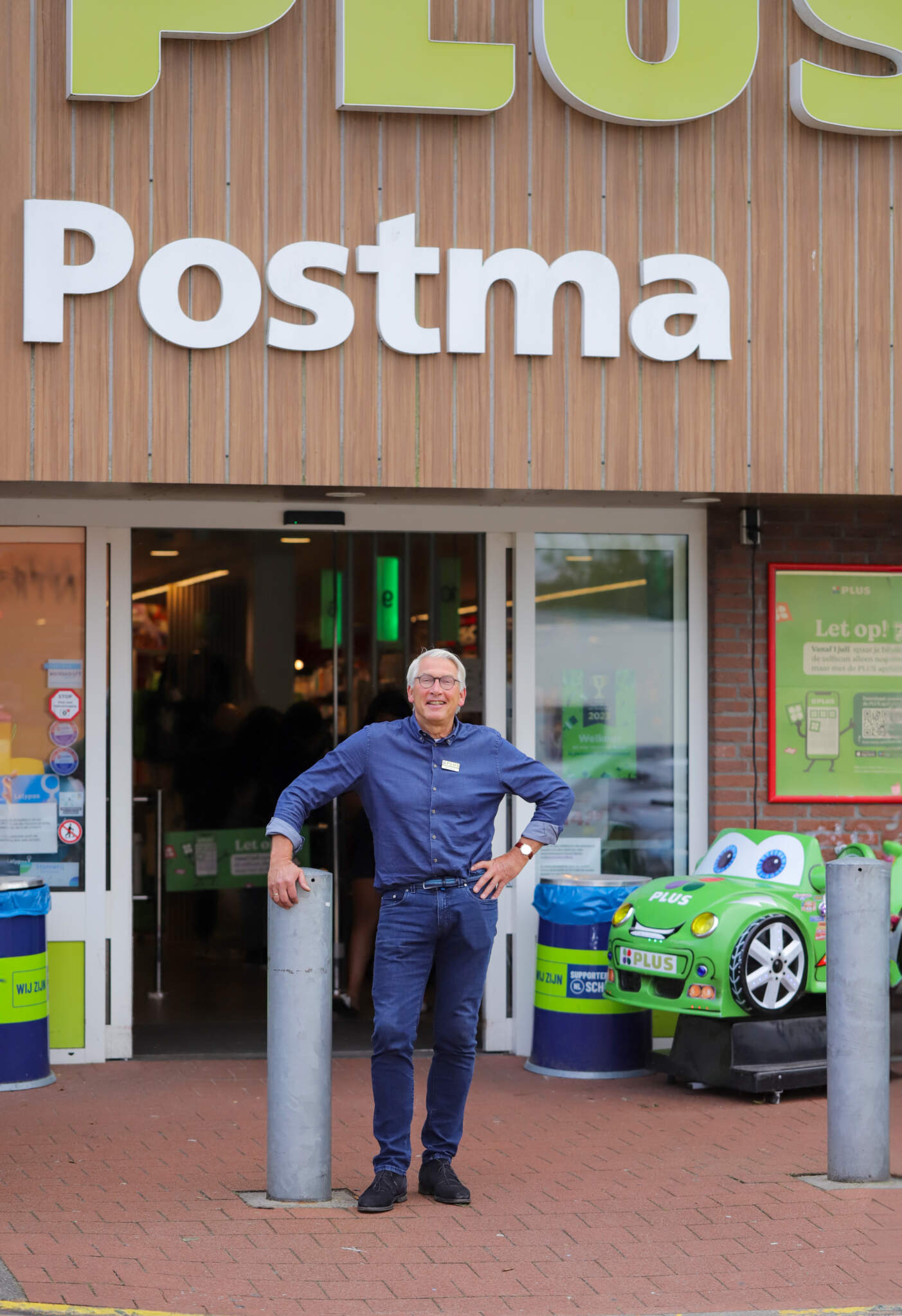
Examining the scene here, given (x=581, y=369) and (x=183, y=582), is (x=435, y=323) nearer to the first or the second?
(x=581, y=369)

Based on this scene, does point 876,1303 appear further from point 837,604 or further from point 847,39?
point 847,39

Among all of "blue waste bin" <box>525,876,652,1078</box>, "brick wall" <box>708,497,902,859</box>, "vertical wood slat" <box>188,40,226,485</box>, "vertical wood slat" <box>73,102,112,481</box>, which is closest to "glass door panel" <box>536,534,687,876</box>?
"brick wall" <box>708,497,902,859</box>

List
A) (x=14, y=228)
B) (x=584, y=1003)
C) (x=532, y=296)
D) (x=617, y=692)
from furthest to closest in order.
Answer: (x=617, y=692)
(x=584, y=1003)
(x=532, y=296)
(x=14, y=228)

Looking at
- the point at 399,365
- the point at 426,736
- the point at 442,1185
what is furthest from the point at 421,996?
the point at 399,365

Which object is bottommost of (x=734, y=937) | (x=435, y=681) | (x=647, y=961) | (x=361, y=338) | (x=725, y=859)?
(x=647, y=961)

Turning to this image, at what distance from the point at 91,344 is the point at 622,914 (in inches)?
141

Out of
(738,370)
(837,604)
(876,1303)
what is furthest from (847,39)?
(876,1303)

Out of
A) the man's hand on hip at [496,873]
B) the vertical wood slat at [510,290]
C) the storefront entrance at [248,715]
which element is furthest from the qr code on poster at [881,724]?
the man's hand on hip at [496,873]

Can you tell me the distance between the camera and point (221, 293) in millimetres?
6797

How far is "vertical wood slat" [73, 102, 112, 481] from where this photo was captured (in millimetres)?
6699

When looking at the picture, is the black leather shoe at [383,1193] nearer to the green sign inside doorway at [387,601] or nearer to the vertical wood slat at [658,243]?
the vertical wood slat at [658,243]

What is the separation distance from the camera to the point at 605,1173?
19.5ft

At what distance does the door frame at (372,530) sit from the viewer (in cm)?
780

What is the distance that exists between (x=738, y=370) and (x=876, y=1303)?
4233 mm
